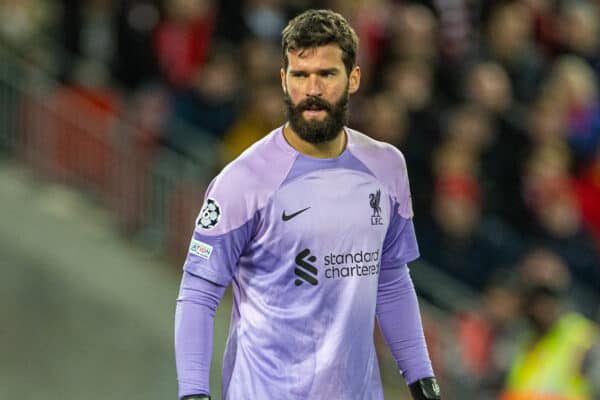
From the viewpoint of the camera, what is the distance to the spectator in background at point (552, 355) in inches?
307

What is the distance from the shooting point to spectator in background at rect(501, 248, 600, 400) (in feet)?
25.6

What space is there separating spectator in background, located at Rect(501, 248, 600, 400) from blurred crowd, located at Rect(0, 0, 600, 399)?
1680 mm

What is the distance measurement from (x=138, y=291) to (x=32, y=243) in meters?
0.84

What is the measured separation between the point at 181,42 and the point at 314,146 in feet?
19.5

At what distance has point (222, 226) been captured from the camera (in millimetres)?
4855

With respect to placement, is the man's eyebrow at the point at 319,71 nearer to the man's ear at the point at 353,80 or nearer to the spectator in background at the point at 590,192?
the man's ear at the point at 353,80

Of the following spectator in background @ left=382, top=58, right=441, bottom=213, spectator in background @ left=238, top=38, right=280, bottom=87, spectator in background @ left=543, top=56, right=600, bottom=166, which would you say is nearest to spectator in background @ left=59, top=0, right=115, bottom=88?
spectator in background @ left=238, top=38, right=280, bottom=87

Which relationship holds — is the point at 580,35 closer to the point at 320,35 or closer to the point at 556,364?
the point at 556,364

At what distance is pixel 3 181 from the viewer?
1078 cm

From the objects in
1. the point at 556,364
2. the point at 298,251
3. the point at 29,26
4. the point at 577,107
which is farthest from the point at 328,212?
the point at 577,107

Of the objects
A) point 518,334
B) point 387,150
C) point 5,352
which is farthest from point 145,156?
point 387,150

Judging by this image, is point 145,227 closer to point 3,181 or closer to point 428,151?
point 3,181

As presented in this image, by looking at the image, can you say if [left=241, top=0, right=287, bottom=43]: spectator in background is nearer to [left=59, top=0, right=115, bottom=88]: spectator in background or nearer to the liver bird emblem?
[left=59, top=0, right=115, bottom=88]: spectator in background

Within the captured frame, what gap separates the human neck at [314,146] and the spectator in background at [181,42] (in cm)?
576
